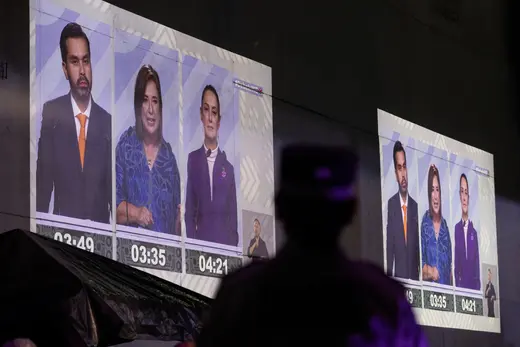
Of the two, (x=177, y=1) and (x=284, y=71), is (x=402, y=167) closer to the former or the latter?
(x=284, y=71)

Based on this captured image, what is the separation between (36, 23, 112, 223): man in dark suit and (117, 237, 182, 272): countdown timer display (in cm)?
36

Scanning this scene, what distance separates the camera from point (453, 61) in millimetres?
17531

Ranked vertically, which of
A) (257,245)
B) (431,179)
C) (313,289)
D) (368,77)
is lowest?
(313,289)

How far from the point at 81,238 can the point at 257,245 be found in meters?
2.93

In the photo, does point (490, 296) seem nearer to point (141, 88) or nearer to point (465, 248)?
point (465, 248)

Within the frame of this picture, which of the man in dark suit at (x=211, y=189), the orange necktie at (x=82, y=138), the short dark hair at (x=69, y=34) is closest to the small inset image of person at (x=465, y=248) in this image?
the man in dark suit at (x=211, y=189)

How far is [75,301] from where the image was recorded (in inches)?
230

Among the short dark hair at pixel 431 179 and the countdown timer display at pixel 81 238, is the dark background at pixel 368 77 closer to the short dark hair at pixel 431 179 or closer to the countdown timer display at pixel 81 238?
the countdown timer display at pixel 81 238

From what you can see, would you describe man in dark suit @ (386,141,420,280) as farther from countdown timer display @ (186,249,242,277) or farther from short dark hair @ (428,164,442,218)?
countdown timer display @ (186,249,242,277)

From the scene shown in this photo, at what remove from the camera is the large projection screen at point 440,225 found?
15.3 metres

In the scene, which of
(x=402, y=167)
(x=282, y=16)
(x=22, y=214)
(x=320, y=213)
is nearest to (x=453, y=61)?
(x=402, y=167)

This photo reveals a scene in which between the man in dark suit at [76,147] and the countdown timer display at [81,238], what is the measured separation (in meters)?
0.14

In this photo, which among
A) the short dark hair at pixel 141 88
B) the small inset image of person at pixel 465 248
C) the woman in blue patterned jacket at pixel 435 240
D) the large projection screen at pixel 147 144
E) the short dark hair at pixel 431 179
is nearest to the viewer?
the large projection screen at pixel 147 144

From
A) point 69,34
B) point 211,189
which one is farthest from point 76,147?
point 211,189
